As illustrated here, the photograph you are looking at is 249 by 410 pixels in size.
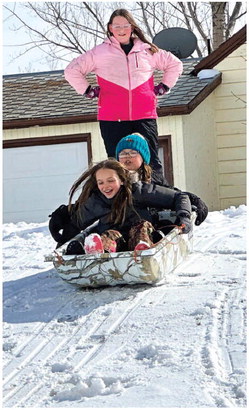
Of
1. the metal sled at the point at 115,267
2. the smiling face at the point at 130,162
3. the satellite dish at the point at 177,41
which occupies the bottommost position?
the metal sled at the point at 115,267

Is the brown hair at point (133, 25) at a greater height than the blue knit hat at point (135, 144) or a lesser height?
greater

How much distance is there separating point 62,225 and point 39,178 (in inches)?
300

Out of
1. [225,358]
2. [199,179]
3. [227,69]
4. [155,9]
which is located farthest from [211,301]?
[155,9]

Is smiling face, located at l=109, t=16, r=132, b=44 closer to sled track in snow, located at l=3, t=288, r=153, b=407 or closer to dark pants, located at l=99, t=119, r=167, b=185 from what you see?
dark pants, located at l=99, t=119, r=167, b=185

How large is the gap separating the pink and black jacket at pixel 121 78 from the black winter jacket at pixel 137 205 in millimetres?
1294

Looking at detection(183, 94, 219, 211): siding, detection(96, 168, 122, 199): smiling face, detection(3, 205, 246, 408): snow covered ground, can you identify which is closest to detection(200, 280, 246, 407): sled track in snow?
detection(3, 205, 246, 408): snow covered ground

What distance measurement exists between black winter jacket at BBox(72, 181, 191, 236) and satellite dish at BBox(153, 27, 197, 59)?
9.72 metres

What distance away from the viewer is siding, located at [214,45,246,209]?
14.4 metres

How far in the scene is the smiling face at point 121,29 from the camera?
22.7ft

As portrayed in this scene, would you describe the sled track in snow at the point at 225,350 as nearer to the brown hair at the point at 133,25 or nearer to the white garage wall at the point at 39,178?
the brown hair at the point at 133,25

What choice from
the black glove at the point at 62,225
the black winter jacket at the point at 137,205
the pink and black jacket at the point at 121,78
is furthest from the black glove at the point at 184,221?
the pink and black jacket at the point at 121,78

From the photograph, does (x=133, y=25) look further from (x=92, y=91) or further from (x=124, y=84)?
(x=92, y=91)

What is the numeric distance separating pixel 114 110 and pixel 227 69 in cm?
773

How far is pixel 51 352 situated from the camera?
417cm
